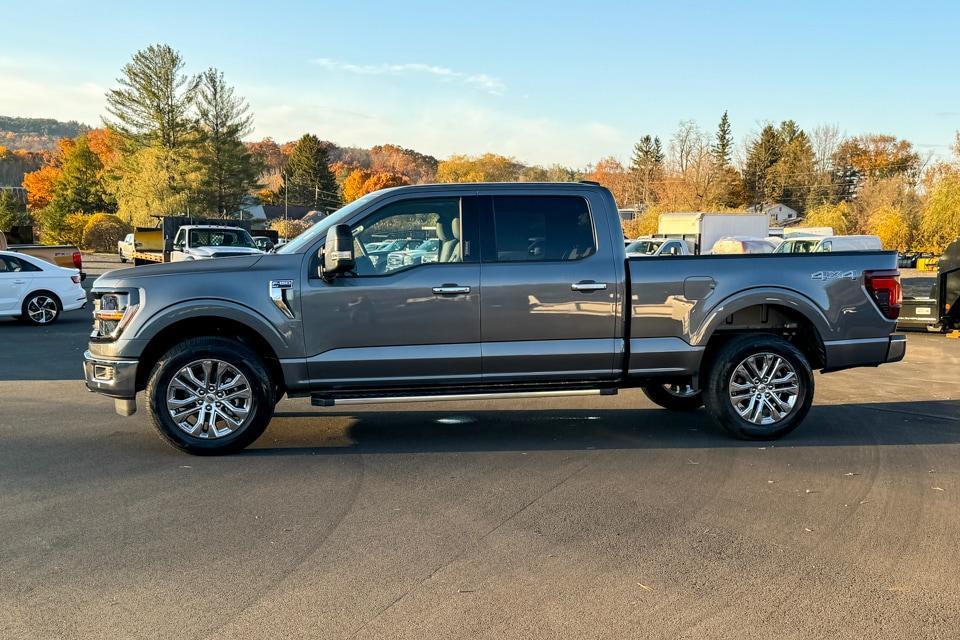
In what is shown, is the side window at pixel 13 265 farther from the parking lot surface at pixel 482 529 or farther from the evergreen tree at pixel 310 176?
the evergreen tree at pixel 310 176

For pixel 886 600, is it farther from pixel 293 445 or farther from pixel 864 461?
pixel 293 445

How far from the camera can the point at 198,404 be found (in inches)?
246

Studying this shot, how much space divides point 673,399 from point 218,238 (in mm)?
21692

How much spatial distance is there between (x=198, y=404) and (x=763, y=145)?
113227 mm

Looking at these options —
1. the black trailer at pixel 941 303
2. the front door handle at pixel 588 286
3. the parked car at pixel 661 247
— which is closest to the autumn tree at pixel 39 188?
the parked car at pixel 661 247

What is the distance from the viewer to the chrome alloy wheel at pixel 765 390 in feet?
22.3

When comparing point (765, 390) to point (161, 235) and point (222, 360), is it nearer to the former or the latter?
point (222, 360)

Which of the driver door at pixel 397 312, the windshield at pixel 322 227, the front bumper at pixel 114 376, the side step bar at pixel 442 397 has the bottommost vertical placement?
the side step bar at pixel 442 397

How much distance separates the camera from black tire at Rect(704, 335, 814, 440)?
674cm

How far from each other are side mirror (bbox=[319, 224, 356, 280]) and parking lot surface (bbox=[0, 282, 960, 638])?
1469mm

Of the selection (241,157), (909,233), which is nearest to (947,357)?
(909,233)

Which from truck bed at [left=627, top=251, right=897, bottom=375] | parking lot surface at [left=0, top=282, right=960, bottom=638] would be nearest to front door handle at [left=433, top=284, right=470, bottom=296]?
parking lot surface at [left=0, top=282, right=960, bottom=638]

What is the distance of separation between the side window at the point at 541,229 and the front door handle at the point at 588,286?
9.6 inches

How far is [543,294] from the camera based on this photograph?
6422mm
